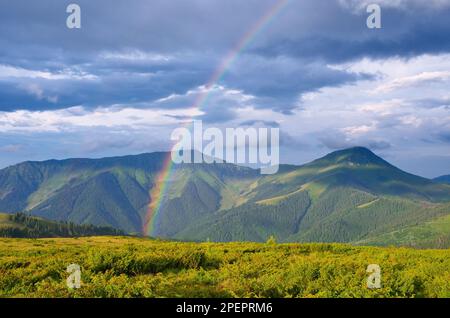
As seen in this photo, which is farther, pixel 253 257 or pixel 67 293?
pixel 253 257

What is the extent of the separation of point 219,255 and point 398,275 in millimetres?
14034

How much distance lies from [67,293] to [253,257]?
16.5 m

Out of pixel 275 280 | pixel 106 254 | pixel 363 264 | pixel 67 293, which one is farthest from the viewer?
pixel 106 254
